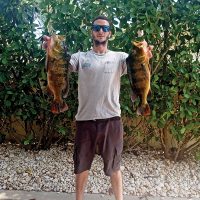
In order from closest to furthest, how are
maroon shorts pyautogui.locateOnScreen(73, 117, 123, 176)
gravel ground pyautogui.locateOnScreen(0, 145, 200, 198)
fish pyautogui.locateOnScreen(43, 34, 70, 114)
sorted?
fish pyautogui.locateOnScreen(43, 34, 70, 114) < maroon shorts pyautogui.locateOnScreen(73, 117, 123, 176) < gravel ground pyautogui.locateOnScreen(0, 145, 200, 198)

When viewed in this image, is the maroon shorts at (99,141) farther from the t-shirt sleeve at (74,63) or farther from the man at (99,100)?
the t-shirt sleeve at (74,63)

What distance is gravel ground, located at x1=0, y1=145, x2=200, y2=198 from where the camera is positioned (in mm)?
4180

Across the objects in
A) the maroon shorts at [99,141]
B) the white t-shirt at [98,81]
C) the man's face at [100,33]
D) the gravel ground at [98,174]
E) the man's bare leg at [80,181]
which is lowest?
the gravel ground at [98,174]

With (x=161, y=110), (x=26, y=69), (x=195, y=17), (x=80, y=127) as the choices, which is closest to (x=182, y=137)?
(x=161, y=110)

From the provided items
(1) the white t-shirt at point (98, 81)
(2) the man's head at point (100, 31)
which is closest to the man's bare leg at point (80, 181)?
(1) the white t-shirt at point (98, 81)

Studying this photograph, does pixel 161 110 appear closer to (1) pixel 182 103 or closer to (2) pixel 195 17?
(1) pixel 182 103

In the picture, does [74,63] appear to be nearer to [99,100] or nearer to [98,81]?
[98,81]

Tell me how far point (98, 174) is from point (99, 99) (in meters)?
1.57

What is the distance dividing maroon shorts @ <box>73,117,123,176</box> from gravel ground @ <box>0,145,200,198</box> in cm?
87

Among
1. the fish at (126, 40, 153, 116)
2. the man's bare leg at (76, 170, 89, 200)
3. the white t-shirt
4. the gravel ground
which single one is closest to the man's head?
the white t-shirt

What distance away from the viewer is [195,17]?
4184 mm

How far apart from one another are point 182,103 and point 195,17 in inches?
39.3

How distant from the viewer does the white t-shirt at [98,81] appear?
10.3ft

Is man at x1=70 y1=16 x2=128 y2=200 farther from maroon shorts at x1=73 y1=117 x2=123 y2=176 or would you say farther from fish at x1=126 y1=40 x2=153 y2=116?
fish at x1=126 y1=40 x2=153 y2=116
